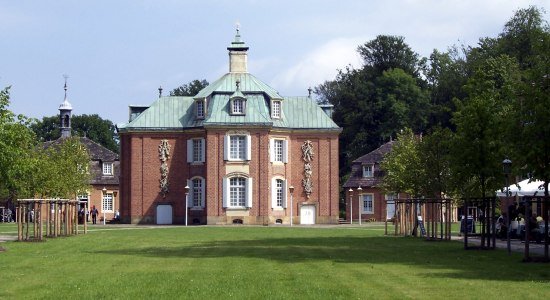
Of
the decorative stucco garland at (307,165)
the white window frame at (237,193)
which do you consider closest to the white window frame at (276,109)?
the decorative stucco garland at (307,165)

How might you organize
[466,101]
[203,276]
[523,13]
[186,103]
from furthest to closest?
[523,13]
[186,103]
[466,101]
[203,276]

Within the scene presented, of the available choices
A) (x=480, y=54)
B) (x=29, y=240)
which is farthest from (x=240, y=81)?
(x=29, y=240)

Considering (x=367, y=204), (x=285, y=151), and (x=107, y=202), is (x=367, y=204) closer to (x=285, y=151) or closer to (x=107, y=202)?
(x=285, y=151)

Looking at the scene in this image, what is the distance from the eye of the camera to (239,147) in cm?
9050

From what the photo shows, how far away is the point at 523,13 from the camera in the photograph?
105m

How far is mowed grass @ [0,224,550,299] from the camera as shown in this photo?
21.4 metres

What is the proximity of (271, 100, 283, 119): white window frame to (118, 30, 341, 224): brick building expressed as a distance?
0.28 ft

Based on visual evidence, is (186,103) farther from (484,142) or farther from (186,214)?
(484,142)

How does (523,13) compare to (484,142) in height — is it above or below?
above

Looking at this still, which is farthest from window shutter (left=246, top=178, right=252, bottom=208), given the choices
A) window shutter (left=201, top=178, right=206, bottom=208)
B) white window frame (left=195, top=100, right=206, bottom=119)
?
white window frame (left=195, top=100, right=206, bottom=119)

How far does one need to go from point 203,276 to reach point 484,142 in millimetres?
17289

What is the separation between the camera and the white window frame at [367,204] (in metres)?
107

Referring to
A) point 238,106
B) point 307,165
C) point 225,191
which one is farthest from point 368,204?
point 238,106

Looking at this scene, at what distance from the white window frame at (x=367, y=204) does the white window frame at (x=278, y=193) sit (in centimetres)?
1700
